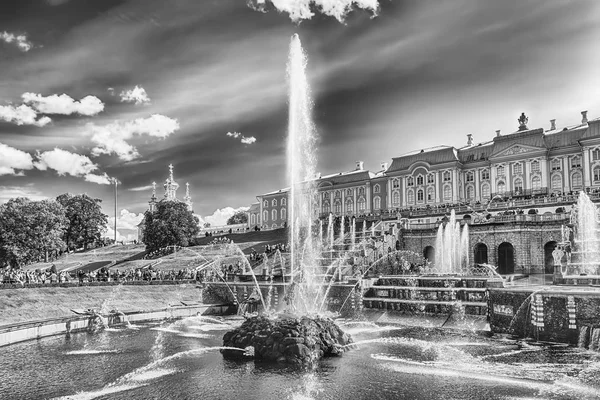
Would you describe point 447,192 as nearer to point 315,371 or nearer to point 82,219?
point 315,371

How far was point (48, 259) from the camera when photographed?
81312 millimetres

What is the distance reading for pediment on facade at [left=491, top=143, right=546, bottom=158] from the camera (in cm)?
6202

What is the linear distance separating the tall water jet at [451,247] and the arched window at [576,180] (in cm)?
1925

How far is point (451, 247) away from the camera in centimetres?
5091

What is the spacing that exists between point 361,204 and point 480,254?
119 ft

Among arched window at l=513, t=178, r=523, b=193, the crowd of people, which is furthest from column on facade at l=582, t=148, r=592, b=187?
the crowd of people

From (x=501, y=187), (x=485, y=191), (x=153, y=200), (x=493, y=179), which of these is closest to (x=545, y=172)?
(x=501, y=187)

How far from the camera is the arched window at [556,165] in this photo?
60.6 meters

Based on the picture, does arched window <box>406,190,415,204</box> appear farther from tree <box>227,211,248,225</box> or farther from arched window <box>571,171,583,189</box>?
tree <box>227,211,248,225</box>

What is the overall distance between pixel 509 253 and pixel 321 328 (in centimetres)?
3152

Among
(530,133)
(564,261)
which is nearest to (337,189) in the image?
(530,133)

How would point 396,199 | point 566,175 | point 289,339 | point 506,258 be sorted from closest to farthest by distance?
point 289,339
point 506,258
point 566,175
point 396,199

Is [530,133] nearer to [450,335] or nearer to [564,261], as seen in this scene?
[564,261]

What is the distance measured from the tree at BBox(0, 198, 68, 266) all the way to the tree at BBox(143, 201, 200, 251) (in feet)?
42.4
